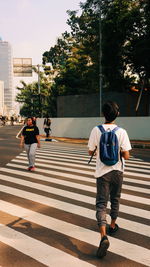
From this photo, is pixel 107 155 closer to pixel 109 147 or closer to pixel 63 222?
pixel 109 147

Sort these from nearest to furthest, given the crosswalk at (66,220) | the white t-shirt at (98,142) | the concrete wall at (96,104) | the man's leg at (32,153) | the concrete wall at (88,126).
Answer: the crosswalk at (66,220)
the white t-shirt at (98,142)
the man's leg at (32,153)
the concrete wall at (88,126)
the concrete wall at (96,104)

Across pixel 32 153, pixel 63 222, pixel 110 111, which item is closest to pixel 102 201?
pixel 110 111

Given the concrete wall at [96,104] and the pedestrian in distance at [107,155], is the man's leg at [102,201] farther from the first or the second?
the concrete wall at [96,104]

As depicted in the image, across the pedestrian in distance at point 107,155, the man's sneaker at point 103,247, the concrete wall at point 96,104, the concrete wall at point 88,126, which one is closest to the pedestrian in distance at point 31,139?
the pedestrian in distance at point 107,155

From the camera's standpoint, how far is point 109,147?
12.2ft

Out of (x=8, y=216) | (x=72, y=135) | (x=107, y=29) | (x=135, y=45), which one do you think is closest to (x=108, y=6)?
(x=107, y=29)

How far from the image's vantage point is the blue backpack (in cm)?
371

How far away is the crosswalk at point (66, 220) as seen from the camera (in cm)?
366

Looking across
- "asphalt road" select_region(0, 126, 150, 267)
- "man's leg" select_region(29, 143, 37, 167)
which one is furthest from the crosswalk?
"man's leg" select_region(29, 143, 37, 167)

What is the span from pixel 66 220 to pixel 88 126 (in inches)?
707

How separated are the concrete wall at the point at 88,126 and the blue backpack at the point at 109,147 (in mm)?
15846

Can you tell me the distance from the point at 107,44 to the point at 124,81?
3.21 metres

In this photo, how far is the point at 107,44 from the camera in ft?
75.8

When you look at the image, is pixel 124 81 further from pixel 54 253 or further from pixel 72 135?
pixel 54 253
